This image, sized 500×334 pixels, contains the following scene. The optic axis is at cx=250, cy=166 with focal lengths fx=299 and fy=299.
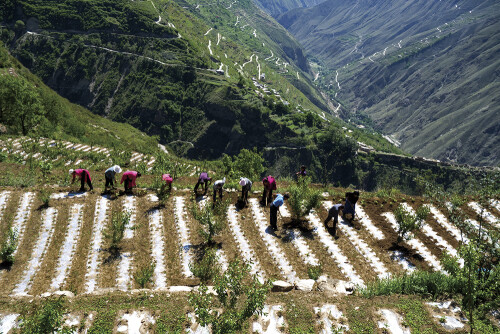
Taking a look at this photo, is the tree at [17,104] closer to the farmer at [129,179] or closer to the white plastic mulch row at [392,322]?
the farmer at [129,179]

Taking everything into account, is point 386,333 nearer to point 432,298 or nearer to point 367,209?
point 432,298

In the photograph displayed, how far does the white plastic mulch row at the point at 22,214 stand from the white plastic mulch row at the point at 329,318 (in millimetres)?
13108

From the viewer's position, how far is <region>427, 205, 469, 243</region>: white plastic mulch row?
55.7 feet

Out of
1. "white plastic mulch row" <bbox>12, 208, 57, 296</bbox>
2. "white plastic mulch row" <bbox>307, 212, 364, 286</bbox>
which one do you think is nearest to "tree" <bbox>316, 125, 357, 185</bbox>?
"white plastic mulch row" <bbox>307, 212, 364, 286</bbox>

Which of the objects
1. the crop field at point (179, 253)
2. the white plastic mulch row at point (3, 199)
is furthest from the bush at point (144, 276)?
the white plastic mulch row at point (3, 199)

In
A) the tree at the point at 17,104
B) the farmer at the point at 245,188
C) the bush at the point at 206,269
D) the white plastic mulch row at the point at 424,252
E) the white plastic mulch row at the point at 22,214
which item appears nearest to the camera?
the bush at the point at 206,269

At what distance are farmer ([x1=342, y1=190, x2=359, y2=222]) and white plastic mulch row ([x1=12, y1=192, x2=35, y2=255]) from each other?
1651cm

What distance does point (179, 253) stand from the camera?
559 inches

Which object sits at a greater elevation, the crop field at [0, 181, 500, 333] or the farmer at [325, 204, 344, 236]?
the farmer at [325, 204, 344, 236]

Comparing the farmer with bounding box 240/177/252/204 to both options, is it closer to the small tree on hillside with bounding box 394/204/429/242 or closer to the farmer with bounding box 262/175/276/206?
the farmer with bounding box 262/175/276/206

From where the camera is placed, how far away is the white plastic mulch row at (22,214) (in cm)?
1411

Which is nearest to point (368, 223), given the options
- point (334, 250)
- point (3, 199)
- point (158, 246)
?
point (334, 250)

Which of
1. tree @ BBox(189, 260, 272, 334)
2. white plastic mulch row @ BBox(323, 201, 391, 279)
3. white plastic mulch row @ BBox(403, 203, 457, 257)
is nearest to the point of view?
tree @ BBox(189, 260, 272, 334)

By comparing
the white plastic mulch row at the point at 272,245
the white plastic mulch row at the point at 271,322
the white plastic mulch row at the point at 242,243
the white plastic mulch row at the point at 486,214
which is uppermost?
the white plastic mulch row at the point at 486,214
